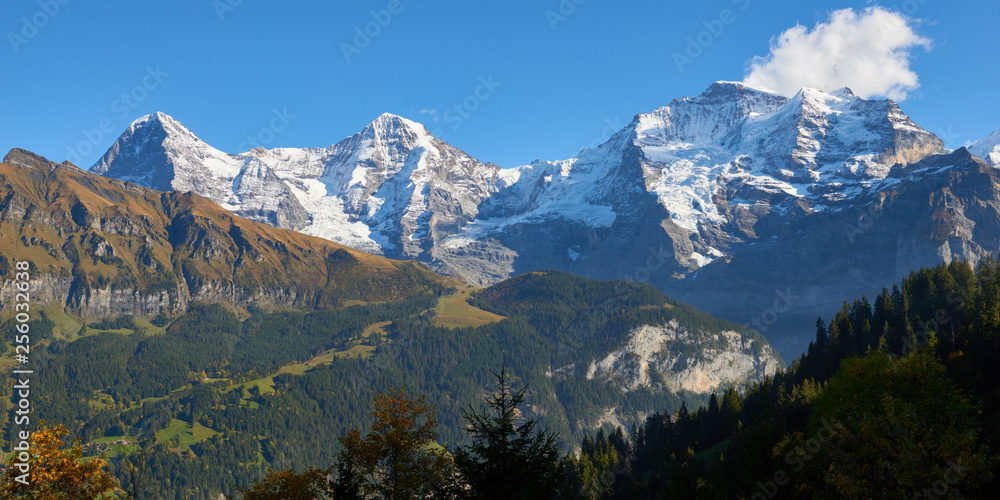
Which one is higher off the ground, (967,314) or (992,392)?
(967,314)

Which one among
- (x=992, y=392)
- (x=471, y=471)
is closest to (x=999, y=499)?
(x=992, y=392)

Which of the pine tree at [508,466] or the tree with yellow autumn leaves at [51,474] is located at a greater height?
the tree with yellow autumn leaves at [51,474]

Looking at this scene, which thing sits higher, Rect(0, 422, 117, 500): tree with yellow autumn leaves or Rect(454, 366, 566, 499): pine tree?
Rect(0, 422, 117, 500): tree with yellow autumn leaves

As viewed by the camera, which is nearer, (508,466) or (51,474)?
(508,466)

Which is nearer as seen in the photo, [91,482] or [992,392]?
[91,482]

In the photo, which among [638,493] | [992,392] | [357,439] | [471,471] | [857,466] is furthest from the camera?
[638,493]

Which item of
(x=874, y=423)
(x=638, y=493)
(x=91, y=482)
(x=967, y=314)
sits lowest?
(x=638, y=493)

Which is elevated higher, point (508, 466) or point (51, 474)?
point (51, 474)

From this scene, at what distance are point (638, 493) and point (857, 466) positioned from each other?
61.3 metres

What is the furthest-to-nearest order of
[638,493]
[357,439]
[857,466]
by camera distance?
[638,493]
[357,439]
[857,466]

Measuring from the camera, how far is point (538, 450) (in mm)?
29922

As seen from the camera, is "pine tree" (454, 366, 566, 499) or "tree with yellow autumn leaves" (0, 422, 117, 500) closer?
"pine tree" (454, 366, 566, 499)

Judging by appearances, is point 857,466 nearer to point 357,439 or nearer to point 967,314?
point 357,439

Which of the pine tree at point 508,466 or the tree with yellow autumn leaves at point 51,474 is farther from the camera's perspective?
the tree with yellow autumn leaves at point 51,474
